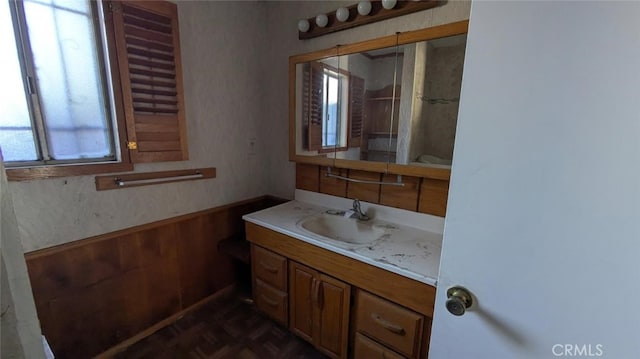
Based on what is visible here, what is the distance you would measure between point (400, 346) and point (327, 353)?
1.65 feet

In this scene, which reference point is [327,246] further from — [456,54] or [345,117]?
[456,54]

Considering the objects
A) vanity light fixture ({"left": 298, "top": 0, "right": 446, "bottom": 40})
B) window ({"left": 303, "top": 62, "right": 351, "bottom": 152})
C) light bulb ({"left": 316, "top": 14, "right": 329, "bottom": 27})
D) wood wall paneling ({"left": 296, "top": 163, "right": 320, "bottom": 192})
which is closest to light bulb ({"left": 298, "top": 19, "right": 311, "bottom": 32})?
vanity light fixture ({"left": 298, "top": 0, "right": 446, "bottom": 40})

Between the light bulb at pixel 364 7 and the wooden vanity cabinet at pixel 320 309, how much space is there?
4.90 feet

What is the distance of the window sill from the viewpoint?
1.16m

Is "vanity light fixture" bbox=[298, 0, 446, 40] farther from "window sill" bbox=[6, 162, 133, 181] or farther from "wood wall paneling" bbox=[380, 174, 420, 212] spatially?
"window sill" bbox=[6, 162, 133, 181]

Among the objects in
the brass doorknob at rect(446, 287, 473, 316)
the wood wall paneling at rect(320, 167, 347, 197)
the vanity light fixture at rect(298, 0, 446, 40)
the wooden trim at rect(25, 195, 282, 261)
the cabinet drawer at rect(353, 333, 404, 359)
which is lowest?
the cabinet drawer at rect(353, 333, 404, 359)

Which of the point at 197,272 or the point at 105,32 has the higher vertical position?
the point at 105,32

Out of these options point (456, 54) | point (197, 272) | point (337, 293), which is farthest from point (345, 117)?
point (197, 272)

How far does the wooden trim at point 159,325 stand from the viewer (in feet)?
5.04

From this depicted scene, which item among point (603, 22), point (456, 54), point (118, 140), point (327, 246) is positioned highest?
point (456, 54)

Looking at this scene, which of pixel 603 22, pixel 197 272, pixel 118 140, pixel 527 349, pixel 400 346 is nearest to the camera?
pixel 603 22

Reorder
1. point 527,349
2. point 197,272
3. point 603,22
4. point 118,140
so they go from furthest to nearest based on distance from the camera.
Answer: point 197,272 → point 118,140 → point 527,349 → point 603,22

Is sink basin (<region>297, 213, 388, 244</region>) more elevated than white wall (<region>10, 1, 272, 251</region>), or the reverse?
white wall (<region>10, 1, 272, 251</region>)

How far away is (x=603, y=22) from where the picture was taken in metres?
0.49
